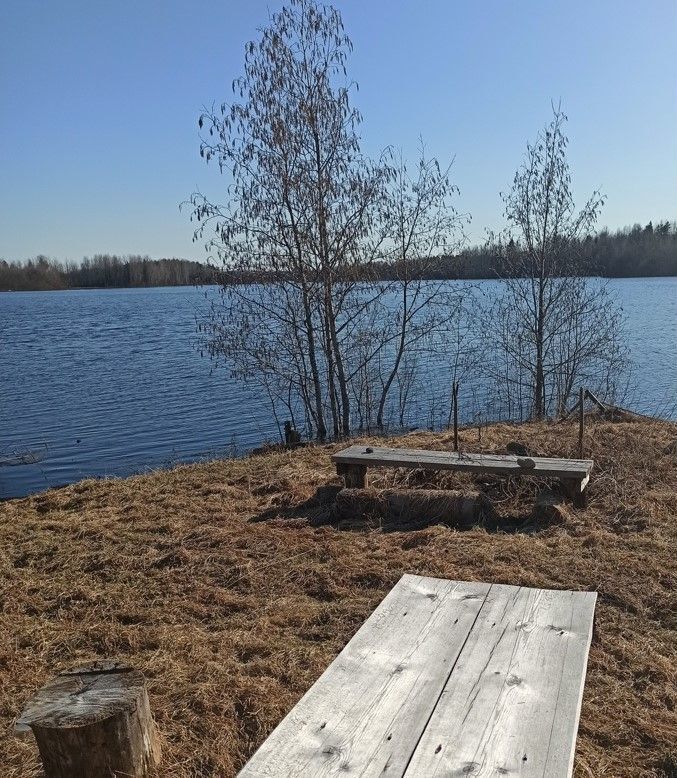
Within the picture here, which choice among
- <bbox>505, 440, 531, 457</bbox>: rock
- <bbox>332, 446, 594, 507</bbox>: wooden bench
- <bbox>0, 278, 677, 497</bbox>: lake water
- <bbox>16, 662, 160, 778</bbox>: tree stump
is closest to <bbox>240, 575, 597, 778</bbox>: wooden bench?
<bbox>16, 662, 160, 778</bbox>: tree stump

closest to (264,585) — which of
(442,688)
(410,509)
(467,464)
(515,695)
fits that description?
(410,509)

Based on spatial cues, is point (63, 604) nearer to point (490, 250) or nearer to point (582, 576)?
point (582, 576)

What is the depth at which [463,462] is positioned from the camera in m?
6.55

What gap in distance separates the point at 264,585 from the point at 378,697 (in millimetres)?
3029

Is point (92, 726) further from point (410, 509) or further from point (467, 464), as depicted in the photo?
point (467, 464)

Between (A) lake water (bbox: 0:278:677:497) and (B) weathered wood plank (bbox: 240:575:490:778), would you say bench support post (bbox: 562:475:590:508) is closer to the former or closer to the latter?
(B) weathered wood plank (bbox: 240:575:490:778)

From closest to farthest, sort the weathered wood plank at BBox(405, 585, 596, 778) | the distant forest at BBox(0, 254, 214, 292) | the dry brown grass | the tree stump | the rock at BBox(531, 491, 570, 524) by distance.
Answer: the weathered wood plank at BBox(405, 585, 596, 778) → the tree stump → the dry brown grass → the rock at BBox(531, 491, 570, 524) → the distant forest at BBox(0, 254, 214, 292)

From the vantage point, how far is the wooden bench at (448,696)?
6.02 feet

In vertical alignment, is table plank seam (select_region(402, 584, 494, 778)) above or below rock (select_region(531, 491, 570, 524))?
above

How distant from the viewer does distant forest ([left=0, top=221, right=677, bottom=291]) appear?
1295 centimetres

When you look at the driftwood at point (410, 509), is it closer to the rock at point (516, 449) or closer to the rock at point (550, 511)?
the rock at point (550, 511)

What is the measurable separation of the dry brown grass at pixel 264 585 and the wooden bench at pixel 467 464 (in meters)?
0.28

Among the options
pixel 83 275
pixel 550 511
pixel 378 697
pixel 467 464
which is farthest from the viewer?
pixel 83 275

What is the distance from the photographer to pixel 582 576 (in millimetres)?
4914
